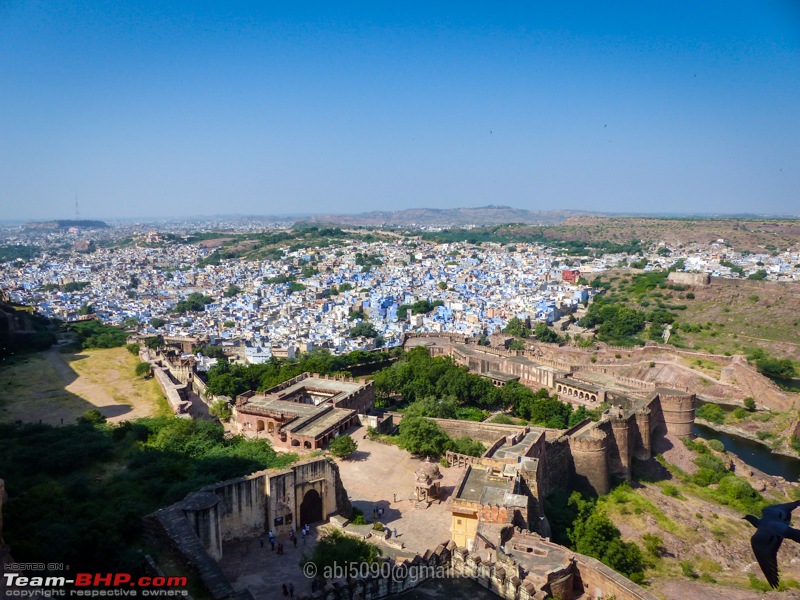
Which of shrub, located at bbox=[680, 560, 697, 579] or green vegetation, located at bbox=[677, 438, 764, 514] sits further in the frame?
green vegetation, located at bbox=[677, 438, 764, 514]

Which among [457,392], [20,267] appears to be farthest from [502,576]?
[20,267]

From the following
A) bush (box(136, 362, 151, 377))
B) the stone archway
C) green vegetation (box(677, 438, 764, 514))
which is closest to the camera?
the stone archway

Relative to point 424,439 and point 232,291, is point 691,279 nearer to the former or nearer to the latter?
point 424,439

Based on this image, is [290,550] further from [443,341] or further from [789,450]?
[443,341]

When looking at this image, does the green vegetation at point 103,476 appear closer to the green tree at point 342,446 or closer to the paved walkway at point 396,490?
the green tree at point 342,446

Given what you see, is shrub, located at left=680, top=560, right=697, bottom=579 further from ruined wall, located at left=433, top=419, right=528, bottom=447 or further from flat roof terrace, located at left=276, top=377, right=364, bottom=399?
flat roof terrace, located at left=276, top=377, right=364, bottom=399

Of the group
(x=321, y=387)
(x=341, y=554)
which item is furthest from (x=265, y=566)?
(x=321, y=387)

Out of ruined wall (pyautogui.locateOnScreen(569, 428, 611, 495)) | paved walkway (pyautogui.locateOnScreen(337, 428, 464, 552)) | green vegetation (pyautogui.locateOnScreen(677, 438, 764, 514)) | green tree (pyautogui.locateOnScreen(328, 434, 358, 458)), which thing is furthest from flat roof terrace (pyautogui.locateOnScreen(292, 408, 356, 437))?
green vegetation (pyautogui.locateOnScreen(677, 438, 764, 514))

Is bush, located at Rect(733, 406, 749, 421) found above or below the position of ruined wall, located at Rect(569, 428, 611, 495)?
below
